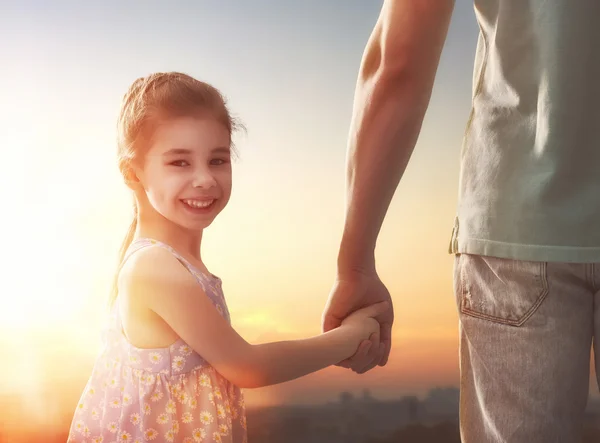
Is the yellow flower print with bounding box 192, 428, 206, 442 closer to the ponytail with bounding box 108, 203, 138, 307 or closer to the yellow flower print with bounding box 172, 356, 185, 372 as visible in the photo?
the yellow flower print with bounding box 172, 356, 185, 372

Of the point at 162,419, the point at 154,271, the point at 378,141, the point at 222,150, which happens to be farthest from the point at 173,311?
the point at 378,141

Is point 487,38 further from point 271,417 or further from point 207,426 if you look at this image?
point 271,417

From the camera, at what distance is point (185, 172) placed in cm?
117

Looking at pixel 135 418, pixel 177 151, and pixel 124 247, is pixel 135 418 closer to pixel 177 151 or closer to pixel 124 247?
pixel 124 247

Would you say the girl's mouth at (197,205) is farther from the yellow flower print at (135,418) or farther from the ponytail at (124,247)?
the yellow flower print at (135,418)

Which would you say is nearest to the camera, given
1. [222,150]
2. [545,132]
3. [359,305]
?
[545,132]

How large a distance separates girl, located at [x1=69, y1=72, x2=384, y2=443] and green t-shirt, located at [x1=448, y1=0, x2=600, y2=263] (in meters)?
0.43

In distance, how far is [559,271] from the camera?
3.05 feet

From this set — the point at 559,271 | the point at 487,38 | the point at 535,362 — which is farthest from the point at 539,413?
the point at 487,38

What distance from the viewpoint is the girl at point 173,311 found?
43.8 inches

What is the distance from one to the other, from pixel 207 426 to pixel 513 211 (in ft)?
1.83

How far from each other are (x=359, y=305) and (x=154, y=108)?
56cm

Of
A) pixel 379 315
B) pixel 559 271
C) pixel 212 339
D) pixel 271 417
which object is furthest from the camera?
pixel 271 417

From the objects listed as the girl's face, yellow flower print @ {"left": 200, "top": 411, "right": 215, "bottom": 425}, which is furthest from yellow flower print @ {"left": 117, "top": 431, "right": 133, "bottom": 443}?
the girl's face
